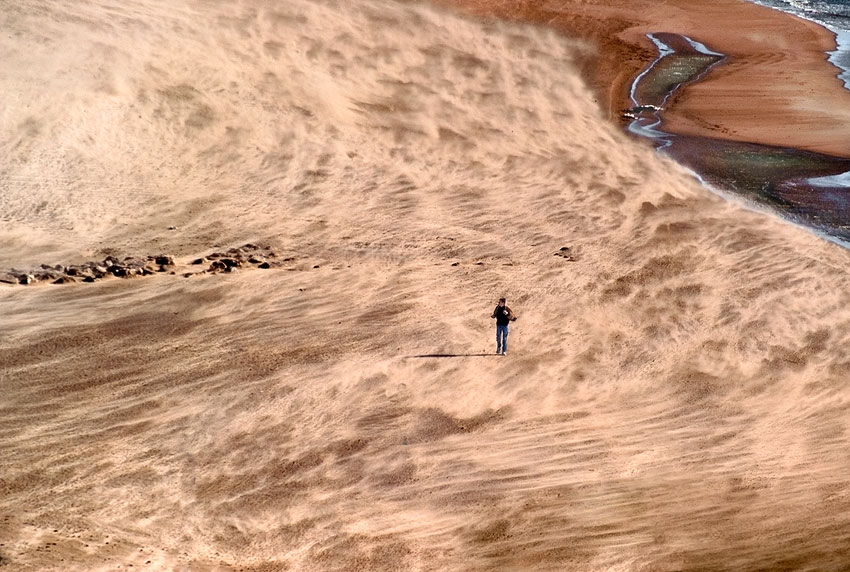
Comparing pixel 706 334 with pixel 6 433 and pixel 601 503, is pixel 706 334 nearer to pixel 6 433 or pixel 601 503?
pixel 601 503

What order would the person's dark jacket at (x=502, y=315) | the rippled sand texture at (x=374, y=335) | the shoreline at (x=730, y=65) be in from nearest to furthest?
the rippled sand texture at (x=374, y=335)
the person's dark jacket at (x=502, y=315)
the shoreline at (x=730, y=65)

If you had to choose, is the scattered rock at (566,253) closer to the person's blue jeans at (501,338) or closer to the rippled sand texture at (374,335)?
the rippled sand texture at (374,335)

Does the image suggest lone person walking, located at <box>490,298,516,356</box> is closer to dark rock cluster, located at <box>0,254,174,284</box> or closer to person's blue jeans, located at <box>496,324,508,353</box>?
person's blue jeans, located at <box>496,324,508,353</box>

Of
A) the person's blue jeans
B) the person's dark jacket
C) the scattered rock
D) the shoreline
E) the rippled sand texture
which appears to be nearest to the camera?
the rippled sand texture

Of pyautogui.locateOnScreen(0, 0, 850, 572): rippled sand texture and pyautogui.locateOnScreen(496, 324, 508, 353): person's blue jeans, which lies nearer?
pyautogui.locateOnScreen(0, 0, 850, 572): rippled sand texture

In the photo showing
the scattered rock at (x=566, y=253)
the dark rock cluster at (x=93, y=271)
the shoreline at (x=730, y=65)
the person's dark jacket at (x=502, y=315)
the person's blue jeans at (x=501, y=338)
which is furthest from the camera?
the shoreline at (x=730, y=65)

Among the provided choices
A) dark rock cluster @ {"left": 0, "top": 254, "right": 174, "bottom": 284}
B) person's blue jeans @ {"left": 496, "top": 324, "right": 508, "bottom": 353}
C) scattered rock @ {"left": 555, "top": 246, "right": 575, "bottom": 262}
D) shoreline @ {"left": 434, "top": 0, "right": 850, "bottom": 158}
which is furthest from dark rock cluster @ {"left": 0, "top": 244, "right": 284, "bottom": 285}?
shoreline @ {"left": 434, "top": 0, "right": 850, "bottom": 158}

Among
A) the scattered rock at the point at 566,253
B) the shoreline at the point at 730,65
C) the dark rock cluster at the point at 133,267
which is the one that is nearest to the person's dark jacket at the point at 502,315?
the scattered rock at the point at 566,253
